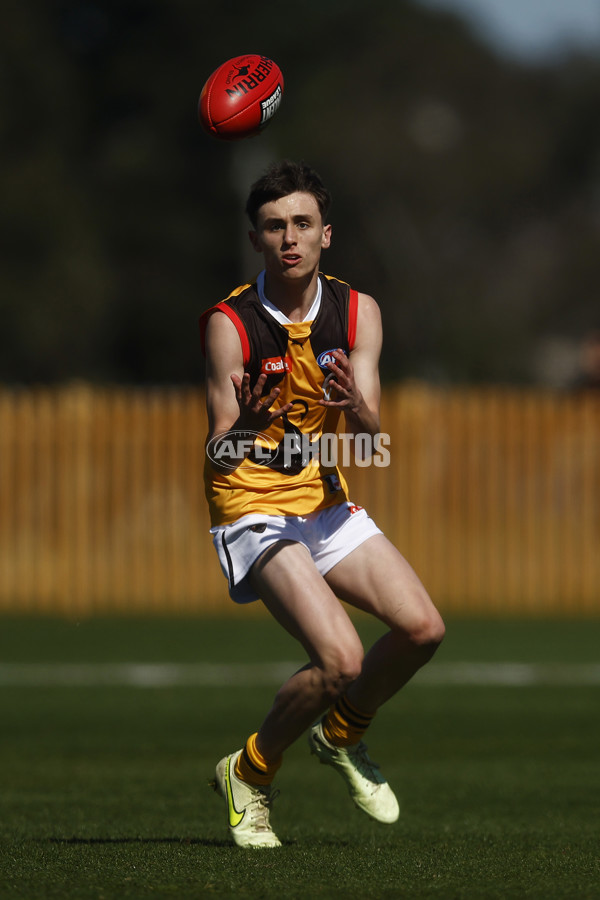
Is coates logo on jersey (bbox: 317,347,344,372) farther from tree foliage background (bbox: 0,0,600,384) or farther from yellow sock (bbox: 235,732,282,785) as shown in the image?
tree foliage background (bbox: 0,0,600,384)

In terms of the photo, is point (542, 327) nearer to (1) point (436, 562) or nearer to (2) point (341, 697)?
(1) point (436, 562)

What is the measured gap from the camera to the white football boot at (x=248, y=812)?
6184 millimetres

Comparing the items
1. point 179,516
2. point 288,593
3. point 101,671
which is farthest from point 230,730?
point 179,516

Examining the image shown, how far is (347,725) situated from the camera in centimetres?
638

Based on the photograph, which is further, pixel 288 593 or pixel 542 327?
pixel 542 327

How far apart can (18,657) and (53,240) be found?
1027 inches

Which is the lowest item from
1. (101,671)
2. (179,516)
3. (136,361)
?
(101,671)

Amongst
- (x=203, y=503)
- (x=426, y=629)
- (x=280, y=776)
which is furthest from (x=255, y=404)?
(x=203, y=503)

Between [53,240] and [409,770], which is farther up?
[53,240]

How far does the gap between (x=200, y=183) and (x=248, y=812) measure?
35251 mm

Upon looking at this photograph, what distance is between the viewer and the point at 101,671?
1299 centimetres

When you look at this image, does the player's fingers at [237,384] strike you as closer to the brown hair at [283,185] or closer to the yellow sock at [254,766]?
the brown hair at [283,185]

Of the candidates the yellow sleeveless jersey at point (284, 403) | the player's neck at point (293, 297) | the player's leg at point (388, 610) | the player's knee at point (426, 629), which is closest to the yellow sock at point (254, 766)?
the player's leg at point (388, 610)

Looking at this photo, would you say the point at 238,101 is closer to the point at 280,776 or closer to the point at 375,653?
the point at 375,653
